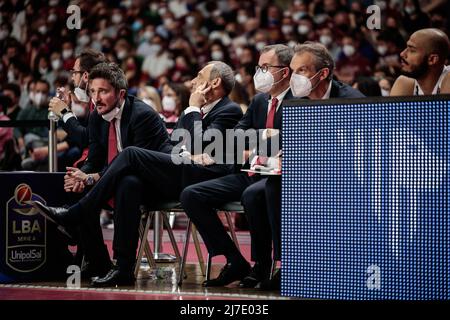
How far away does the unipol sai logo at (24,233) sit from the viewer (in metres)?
4.80

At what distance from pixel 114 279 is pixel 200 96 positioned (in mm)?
1150

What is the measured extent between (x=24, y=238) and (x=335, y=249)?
190 cm

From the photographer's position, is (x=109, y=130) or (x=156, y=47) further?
(x=156, y=47)

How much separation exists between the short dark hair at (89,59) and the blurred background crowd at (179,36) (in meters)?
3.11

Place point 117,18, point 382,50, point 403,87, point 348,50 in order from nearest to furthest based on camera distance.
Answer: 1. point 403,87
2. point 382,50
3. point 348,50
4. point 117,18

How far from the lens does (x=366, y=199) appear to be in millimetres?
3812

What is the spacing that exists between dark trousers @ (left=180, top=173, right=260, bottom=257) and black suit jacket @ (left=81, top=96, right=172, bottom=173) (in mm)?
544

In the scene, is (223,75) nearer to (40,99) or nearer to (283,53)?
(283,53)

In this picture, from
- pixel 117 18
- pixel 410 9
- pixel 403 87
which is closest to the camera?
pixel 403 87

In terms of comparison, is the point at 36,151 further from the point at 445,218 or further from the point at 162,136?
the point at 445,218

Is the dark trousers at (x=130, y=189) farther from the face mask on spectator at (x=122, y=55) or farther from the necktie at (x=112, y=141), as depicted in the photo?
the face mask on spectator at (x=122, y=55)

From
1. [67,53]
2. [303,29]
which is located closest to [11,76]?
[67,53]

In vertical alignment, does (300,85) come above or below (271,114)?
above
